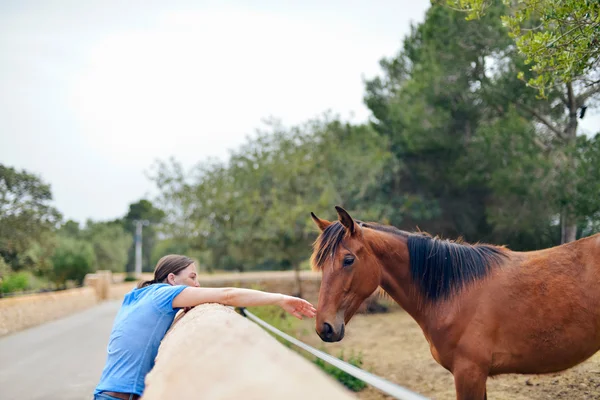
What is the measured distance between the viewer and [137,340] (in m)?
2.98

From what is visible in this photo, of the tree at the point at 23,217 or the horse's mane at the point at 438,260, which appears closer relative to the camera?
the horse's mane at the point at 438,260

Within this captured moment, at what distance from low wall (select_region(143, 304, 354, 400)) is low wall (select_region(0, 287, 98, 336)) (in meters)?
14.4

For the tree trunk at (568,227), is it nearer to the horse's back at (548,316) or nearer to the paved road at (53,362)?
the horse's back at (548,316)

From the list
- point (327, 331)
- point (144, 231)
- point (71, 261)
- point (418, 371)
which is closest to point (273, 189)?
point (418, 371)

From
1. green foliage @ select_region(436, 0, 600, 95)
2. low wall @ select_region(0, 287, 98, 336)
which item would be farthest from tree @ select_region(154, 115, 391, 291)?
green foliage @ select_region(436, 0, 600, 95)

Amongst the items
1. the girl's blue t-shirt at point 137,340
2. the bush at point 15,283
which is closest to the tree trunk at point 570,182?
the girl's blue t-shirt at point 137,340

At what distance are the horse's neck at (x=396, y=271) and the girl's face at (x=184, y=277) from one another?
161cm

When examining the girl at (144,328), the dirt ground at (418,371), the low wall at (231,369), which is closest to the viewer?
the low wall at (231,369)

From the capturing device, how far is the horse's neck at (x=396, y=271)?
4.40 metres

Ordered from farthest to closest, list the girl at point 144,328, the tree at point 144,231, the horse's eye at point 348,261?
the tree at point 144,231 → the horse's eye at point 348,261 → the girl at point 144,328

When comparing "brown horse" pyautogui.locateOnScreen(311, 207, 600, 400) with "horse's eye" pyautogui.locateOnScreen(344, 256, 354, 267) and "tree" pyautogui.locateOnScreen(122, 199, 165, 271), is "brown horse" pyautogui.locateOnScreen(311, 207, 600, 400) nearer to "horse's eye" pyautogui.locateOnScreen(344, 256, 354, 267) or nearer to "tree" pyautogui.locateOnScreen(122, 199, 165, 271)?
"horse's eye" pyautogui.locateOnScreen(344, 256, 354, 267)

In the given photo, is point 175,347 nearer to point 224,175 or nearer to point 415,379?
point 415,379

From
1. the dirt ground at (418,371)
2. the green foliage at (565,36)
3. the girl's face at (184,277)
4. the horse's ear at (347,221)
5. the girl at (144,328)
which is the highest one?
the green foliage at (565,36)

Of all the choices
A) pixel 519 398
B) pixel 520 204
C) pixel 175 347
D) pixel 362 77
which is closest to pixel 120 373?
pixel 175 347
